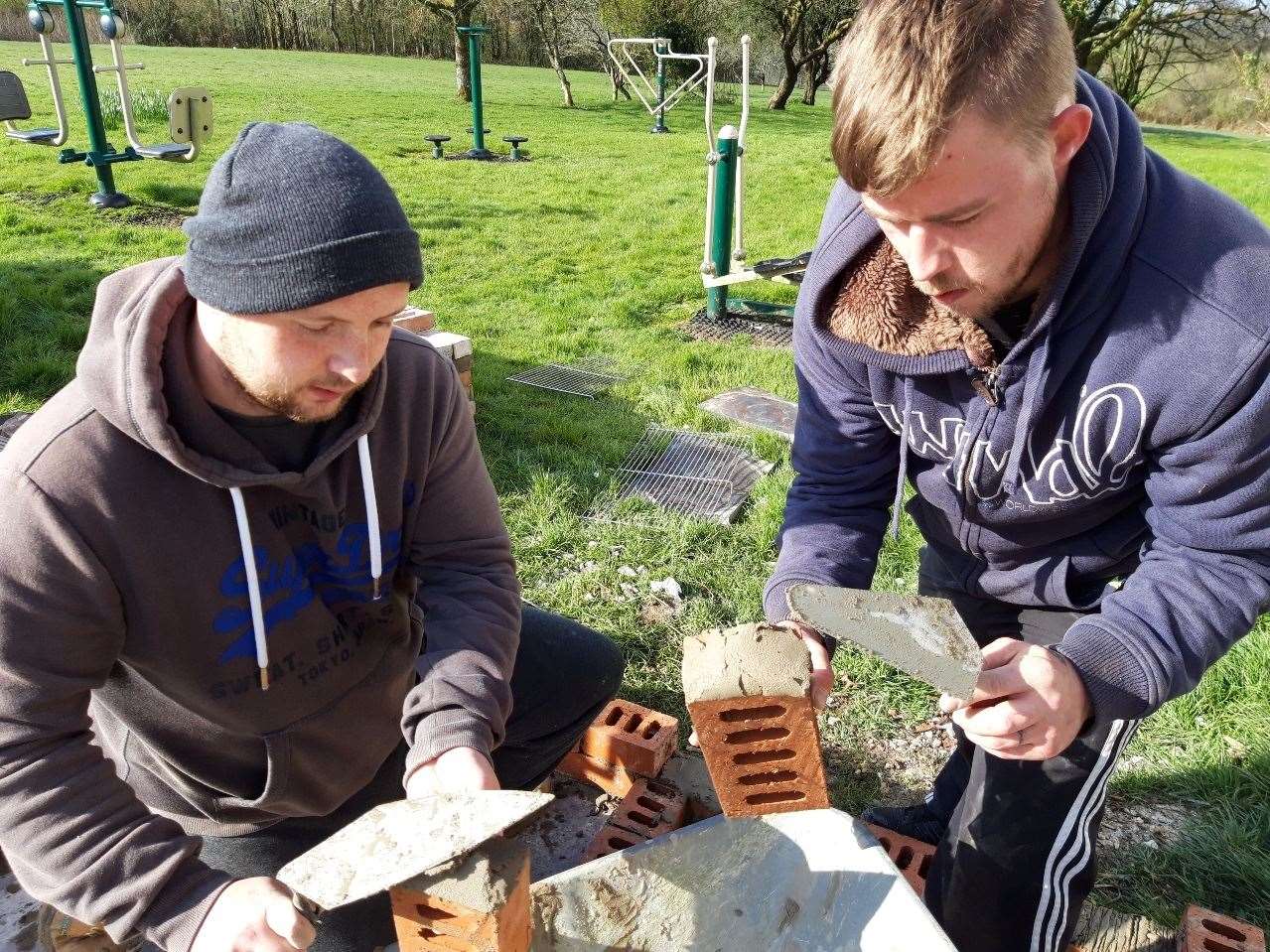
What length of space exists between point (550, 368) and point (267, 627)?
11.7 ft

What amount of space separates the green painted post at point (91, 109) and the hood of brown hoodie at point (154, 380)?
761 centimetres

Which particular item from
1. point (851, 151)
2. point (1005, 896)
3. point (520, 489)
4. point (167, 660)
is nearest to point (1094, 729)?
point (1005, 896)

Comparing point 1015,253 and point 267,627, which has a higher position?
point 1015,253

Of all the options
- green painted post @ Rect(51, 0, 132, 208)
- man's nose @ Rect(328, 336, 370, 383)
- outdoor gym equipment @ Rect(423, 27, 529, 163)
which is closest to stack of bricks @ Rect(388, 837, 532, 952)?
man's nose @ Rect(328, 336, 370, 383)

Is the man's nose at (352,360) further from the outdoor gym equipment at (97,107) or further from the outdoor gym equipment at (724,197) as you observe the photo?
the outdoor gym equipment at (97,107)

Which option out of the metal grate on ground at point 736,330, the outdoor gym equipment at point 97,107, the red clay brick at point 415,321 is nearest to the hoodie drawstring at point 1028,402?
the red clay brick at point 415,321

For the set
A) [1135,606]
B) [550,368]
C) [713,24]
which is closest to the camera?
[1135,606]

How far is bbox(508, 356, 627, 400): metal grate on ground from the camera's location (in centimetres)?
486

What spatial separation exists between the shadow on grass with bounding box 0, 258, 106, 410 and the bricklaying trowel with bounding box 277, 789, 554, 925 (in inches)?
154

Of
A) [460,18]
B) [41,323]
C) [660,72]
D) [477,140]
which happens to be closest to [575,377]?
Answer: [41,323]

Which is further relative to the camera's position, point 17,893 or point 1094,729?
point 17,893

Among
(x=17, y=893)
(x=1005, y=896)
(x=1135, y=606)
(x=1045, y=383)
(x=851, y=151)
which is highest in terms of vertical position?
(x=851, y=151)

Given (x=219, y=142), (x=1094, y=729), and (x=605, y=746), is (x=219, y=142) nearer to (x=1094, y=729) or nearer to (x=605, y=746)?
(x=605, y=746)

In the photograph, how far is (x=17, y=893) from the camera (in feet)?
6.84
